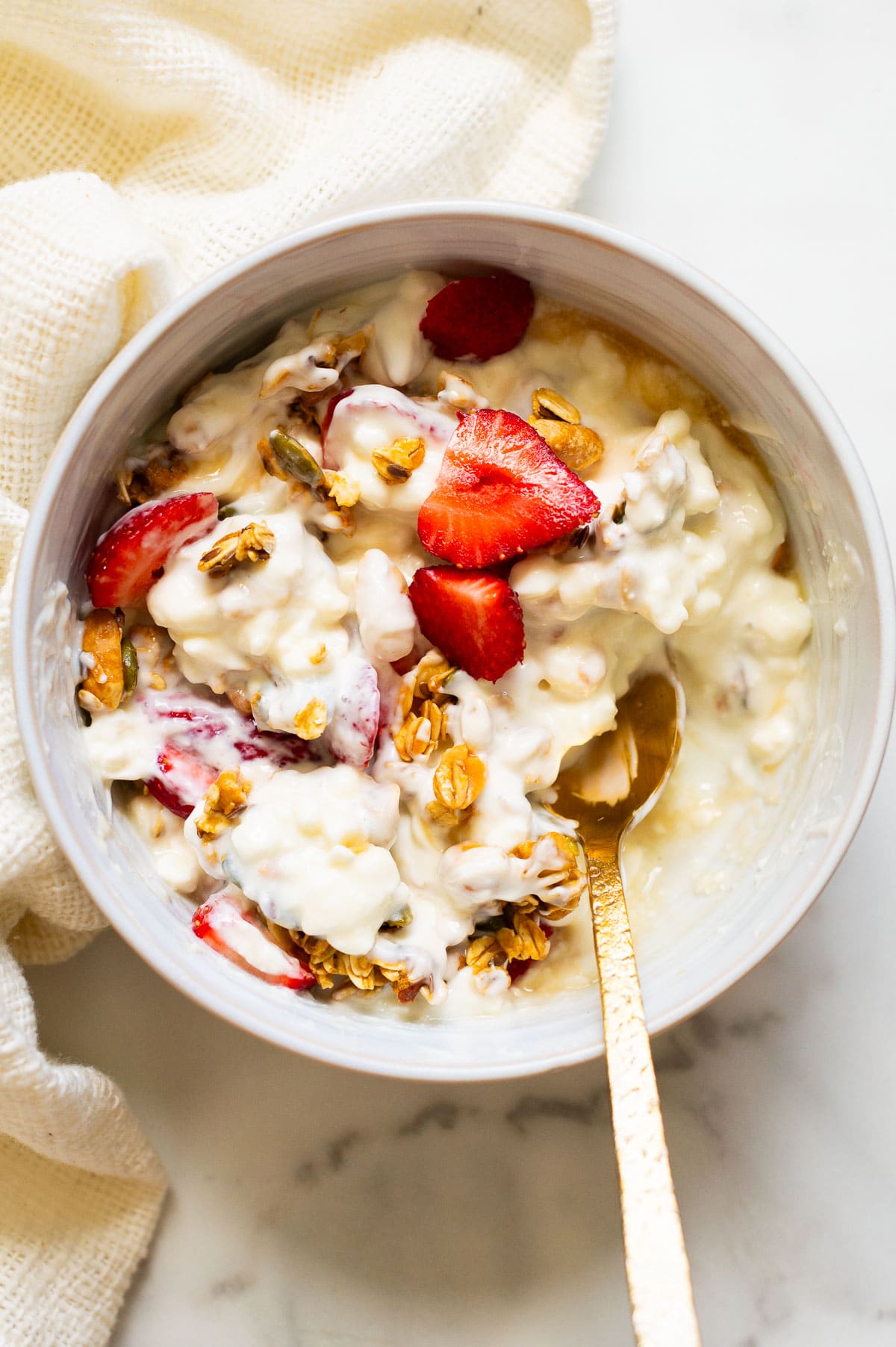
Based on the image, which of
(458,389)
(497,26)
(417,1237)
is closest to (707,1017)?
(417,1237)

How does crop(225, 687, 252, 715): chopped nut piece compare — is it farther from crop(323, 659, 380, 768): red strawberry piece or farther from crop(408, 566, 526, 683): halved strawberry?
crop(408, 566, 526, 683): halved strawberry

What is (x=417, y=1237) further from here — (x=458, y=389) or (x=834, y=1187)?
(x=458, y=389)

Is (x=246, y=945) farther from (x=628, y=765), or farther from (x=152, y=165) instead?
(x=152, y=165)

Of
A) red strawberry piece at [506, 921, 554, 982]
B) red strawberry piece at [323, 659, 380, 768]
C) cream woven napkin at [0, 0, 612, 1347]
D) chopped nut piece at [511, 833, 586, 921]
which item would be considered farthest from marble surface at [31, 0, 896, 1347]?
red strawberry piece at [323, 659, 380, 768]

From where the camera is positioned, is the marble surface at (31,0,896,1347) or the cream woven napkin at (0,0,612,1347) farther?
the marble surface at (31,0,896,1347)

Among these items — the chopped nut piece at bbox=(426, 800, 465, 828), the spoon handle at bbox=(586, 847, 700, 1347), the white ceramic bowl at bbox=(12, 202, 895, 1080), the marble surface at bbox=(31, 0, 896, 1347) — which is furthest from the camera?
the marble surface at bbox=(31, 0, 896, 1347)

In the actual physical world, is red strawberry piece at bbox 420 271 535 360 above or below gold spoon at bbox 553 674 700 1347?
above

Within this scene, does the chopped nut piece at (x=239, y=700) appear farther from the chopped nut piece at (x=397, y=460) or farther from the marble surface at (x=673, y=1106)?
the marble surface at (x=673, y=1106)

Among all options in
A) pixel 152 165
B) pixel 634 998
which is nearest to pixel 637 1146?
pixel 634 998
